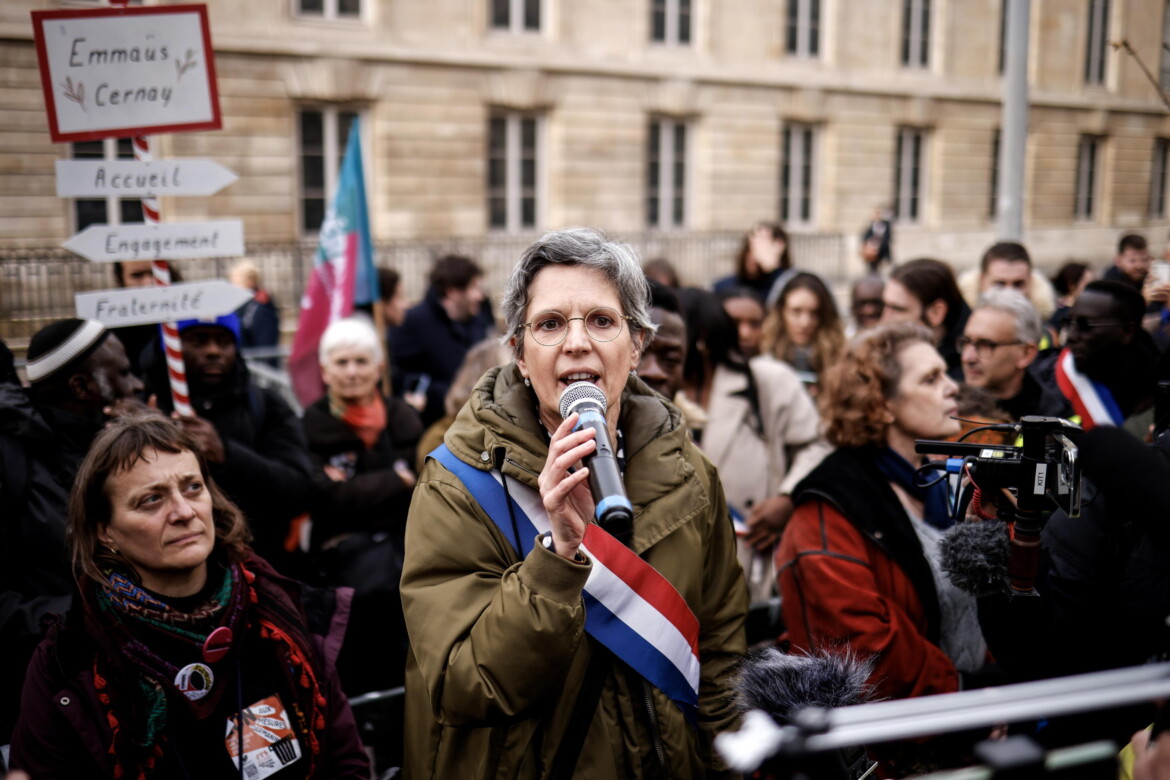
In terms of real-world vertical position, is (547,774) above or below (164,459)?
below

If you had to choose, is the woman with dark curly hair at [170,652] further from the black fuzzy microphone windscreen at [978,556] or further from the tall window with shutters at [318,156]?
the tall window with shutters at [318,156]

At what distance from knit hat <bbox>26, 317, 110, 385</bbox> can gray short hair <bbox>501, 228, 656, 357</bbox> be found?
1.92 m

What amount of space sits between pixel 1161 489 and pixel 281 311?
15674mm

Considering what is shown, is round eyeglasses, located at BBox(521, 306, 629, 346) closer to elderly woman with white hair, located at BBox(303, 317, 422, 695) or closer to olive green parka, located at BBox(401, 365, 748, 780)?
olive green parka, located at BBox(401, 365, 748, 780)

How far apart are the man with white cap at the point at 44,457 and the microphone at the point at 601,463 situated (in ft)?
5.81

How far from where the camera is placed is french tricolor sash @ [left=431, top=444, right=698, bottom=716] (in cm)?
217

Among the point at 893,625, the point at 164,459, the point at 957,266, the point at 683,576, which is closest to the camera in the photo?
the point at 683,576

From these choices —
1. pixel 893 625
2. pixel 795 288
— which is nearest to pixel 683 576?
pixel 893 625

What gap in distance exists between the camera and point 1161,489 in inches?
75.6

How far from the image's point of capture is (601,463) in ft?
5.89

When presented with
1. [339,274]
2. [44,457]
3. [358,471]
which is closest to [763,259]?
[339,274]

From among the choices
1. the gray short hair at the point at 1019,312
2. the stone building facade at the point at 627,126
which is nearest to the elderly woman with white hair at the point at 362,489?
the gray short hair at the point at 1019,312

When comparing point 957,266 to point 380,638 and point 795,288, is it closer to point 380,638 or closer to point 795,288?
point 795,288

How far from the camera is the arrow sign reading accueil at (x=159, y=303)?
11.8 feet
